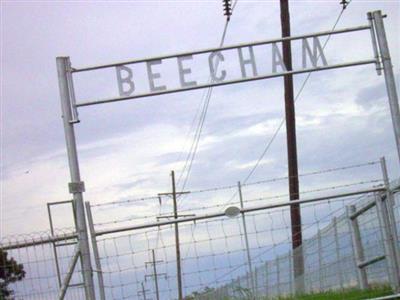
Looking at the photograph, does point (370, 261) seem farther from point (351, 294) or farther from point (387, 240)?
point (387, 240)

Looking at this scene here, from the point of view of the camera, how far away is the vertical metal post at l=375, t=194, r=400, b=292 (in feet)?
29.3

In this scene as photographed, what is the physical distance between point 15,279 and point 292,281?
399cm

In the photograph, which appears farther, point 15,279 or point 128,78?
point 128,78

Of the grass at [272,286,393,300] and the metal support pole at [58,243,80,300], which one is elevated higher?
the metal support pole at [58,243,80,300]

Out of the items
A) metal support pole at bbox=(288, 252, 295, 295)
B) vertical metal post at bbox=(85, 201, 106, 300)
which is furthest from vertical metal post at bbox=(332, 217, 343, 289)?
vertical metal post at bbox=(85, 201, 106, 300)

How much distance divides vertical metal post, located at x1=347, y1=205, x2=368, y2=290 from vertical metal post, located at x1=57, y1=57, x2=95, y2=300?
3.30m

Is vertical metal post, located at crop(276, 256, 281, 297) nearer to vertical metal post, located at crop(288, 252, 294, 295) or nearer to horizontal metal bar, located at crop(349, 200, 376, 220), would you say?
vertical metal post, located at crop(288, 252, 294, 295)

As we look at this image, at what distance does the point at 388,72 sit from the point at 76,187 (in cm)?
366

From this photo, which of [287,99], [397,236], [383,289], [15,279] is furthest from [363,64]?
[287,99]

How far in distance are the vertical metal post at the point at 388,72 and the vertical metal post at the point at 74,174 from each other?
3.42 metres

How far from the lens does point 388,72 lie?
9.15m

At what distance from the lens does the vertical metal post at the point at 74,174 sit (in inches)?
322

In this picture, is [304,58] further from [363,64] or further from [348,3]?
[348,3]

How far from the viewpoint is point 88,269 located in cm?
820
